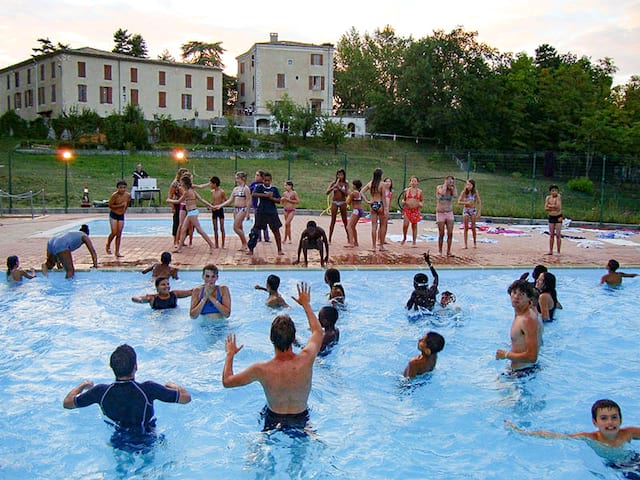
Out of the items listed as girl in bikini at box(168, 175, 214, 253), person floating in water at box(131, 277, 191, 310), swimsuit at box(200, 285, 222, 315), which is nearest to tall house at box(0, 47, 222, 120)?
girl in bikini at box(168, 175, 214, 253)

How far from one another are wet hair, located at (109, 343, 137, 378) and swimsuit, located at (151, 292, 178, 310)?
A: 15.1 feet

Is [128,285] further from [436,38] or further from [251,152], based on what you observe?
[436,38]

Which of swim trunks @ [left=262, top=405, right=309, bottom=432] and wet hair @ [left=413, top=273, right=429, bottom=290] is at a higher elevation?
wet hair @ [left=413, top=273, right=429, bottom=290]

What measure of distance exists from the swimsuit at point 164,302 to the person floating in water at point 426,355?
395 cm

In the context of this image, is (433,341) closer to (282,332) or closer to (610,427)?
(610,427)

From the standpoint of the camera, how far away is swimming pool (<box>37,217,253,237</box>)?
Result: 56.3ft

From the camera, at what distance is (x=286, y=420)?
16.5ft

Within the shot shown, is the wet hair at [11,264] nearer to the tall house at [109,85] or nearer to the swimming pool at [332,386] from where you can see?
the swimming pool at [332,386]

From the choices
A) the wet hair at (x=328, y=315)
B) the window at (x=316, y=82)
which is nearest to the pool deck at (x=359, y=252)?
the wet hair at (x=328, y=315)

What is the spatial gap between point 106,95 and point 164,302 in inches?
1869

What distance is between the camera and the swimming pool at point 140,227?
56.3ft

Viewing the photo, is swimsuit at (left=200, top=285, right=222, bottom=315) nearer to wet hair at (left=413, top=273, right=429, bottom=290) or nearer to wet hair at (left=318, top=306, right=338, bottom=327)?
wet hair at (left=318, top=306, right=338, bottom=327)

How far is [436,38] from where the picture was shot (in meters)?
53.7

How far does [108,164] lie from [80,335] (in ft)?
100
